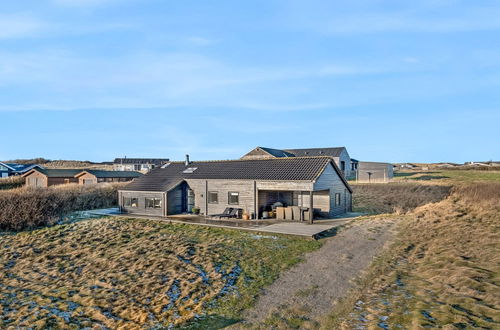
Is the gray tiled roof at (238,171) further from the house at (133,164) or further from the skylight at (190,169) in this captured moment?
the house at (133,164)

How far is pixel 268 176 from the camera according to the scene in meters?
25.1

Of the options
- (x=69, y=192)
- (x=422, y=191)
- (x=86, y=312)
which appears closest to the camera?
(x=86, y=312)

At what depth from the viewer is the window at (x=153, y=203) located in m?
28.6

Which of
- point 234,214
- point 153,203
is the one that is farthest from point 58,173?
point 234,214

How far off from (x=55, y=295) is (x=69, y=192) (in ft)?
81.7

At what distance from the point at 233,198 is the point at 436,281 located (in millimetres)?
16652

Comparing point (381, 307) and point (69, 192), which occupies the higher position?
point (69, 192)

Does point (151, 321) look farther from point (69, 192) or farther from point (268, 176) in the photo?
point (69, 192)

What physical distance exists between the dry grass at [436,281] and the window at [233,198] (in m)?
12.2

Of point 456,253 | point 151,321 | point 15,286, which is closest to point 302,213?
point 456,253

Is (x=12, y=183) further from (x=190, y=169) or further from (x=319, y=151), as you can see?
(x=319, y=151)

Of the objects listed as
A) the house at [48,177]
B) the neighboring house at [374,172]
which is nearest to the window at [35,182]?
the house at [48,177]

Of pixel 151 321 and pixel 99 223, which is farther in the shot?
pixel 99 223

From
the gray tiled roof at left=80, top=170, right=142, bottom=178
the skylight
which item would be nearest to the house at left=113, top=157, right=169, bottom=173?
the gray tiled roof at left=80, top=170, right=142, bottom=178
